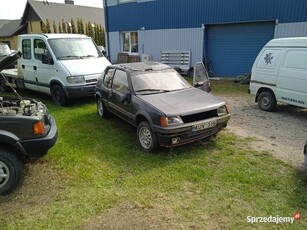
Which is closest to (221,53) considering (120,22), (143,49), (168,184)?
(143,49)

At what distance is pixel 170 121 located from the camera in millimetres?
4371

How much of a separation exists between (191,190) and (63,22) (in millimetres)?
34677

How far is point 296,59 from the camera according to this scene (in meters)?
6.31

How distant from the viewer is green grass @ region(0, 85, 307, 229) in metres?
3.14

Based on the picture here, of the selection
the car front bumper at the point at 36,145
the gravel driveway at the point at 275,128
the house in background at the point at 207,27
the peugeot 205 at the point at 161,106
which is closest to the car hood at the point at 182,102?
the peugeot 205 at the point at 161,106

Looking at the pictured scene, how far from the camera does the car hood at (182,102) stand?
4.53 meters

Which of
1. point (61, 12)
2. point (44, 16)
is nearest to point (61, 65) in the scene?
point (44, 16)

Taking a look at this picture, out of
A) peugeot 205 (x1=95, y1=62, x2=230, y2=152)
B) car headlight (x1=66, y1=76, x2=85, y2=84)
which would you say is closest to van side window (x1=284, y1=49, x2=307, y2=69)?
peugeot 205 (x1=95, y1=62, x2=230, y2=152)

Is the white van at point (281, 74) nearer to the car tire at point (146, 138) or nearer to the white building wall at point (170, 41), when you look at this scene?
the car tire at point (146, 138)

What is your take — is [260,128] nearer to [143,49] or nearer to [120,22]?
[143,49]

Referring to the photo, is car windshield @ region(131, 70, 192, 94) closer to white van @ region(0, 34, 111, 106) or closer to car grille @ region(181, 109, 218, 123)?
car grille @ region(181, 109, 218, 123)

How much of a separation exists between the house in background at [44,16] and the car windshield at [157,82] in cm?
3090

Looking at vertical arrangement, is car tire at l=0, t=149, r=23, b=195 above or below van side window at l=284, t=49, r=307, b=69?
below

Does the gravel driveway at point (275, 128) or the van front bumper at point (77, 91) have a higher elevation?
the van front bumper at point (77, 91)
